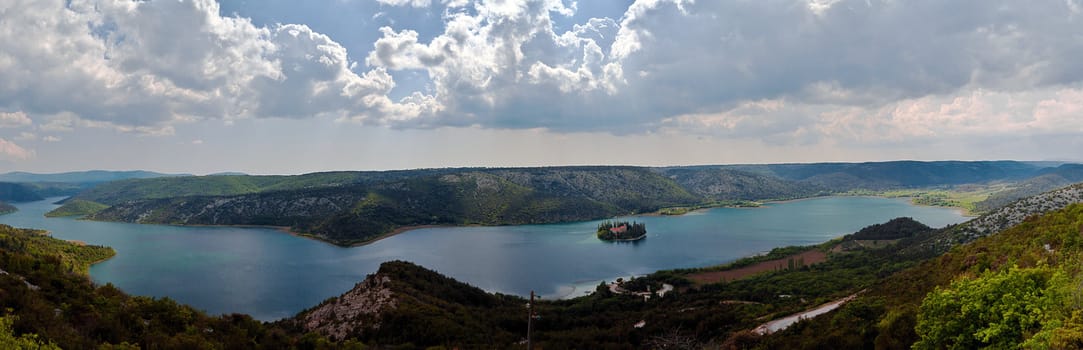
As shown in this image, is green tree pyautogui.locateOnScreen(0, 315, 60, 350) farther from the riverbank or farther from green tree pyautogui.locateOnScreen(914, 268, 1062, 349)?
the riverbank

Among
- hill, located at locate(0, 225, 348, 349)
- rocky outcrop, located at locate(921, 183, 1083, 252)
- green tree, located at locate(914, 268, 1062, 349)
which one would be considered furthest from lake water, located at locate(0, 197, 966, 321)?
green tree, located at locate(914, 268, 1062, 349)

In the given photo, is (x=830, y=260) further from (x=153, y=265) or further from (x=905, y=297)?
(x=153, y=265)

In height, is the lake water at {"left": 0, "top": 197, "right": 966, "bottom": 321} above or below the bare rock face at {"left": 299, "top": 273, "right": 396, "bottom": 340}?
below

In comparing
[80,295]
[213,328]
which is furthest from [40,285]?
[213,328]

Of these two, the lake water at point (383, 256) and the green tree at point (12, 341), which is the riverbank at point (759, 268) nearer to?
the lake water at point (383, 256)

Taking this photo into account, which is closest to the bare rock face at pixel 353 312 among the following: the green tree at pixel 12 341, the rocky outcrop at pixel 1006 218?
the green tree at pixel 12 341

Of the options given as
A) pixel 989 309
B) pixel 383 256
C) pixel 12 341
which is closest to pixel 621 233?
pixel 383 256
